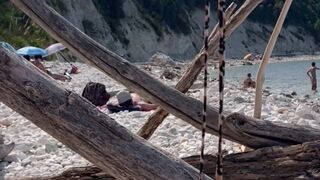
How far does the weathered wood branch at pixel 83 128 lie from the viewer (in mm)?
3678

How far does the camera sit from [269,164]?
18.0 ft

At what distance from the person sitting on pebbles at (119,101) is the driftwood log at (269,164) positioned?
7382mm

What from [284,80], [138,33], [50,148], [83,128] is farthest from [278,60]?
[83,128]

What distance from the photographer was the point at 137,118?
12.2 metres

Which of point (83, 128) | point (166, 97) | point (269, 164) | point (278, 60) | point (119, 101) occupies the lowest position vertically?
point (83, 128)

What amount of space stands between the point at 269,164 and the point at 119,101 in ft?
27.6

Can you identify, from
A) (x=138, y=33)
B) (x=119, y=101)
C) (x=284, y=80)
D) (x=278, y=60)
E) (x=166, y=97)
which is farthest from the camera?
(x=278, y=60)

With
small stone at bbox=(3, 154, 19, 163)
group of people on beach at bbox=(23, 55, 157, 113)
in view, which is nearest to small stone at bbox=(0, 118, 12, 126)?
group of people on beach at bbox=(23, 55, 157, 113)

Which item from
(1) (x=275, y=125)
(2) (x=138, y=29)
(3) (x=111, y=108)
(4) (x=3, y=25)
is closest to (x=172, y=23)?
(2) (x=138, y=29)

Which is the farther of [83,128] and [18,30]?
[18,30]

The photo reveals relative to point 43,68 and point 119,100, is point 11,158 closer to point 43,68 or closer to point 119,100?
point 119,100

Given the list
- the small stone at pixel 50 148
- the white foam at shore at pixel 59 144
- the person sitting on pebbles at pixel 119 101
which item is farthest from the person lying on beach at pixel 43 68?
the small stone at pixel 50 148

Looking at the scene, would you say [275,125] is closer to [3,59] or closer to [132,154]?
[132,154]

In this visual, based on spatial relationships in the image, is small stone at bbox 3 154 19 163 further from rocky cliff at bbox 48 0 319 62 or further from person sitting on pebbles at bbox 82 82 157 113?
rocky cliff at bbox 48 0 319 62
